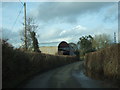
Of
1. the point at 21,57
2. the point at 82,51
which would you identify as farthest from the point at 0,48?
the point at 82,51

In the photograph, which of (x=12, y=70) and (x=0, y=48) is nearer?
(x=0, y=48)

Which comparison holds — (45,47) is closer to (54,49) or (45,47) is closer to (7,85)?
(54,49)

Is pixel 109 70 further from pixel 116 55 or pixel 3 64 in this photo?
pixel 3 64

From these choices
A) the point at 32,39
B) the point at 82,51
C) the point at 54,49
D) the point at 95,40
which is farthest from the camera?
the point at 82,51

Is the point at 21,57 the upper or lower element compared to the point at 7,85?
upper

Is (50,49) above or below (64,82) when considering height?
above

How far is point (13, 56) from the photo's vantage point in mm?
17094

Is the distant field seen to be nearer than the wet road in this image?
No

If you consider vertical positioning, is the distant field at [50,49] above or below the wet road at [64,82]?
above

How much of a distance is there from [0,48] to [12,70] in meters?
2.53

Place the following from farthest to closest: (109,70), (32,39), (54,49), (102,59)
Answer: (54,49), (32,39), (102,59), (109,70)

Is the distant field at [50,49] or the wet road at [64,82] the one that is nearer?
the wet road at [64,82]

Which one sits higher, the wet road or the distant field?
the distant field

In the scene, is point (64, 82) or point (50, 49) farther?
point (50, 49)
